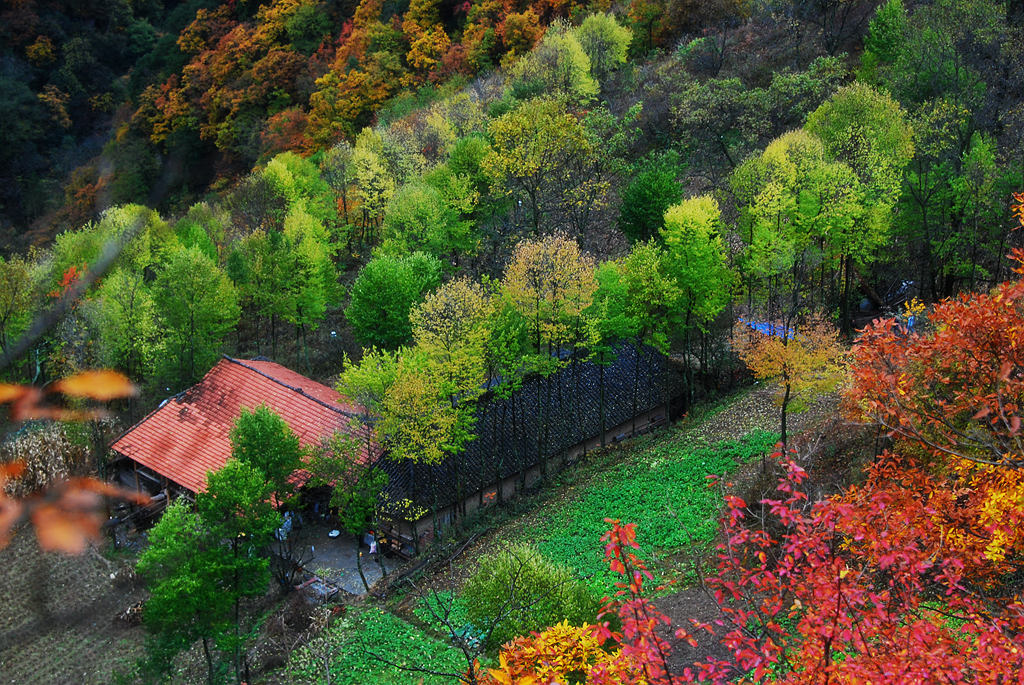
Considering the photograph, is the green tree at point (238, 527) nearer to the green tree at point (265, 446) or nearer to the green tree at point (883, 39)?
the green tree at point (265, 446)

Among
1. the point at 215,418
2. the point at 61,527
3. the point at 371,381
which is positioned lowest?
the point at 215,418

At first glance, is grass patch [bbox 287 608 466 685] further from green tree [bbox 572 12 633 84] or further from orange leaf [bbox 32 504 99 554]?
green tree [bbox 572 12 633 84]

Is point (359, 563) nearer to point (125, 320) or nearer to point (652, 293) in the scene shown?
point (652, 293)

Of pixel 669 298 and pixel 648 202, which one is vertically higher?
pixel 648 202

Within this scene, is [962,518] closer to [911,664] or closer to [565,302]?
[911,664]

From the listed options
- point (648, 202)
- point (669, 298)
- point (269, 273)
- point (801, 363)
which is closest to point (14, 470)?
point (269, 273)

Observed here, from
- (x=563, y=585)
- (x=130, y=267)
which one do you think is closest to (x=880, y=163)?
(x=563, y=585)
